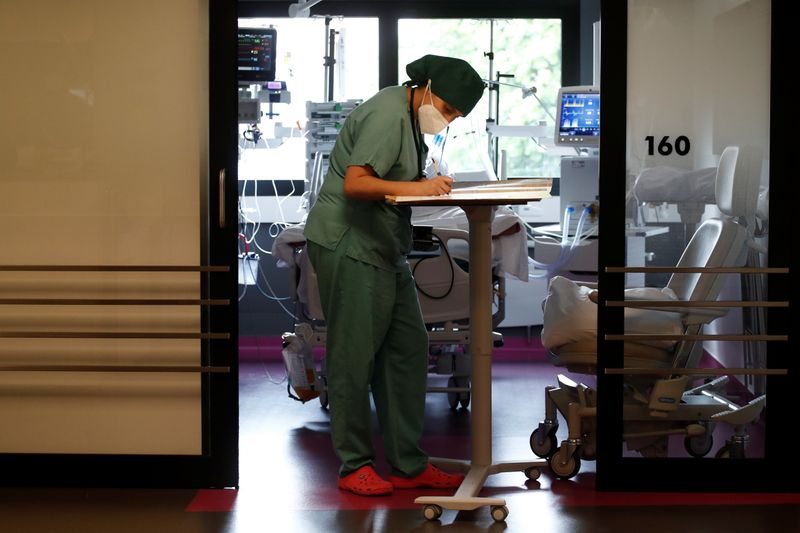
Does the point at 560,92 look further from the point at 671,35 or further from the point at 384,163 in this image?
the point at 384,163

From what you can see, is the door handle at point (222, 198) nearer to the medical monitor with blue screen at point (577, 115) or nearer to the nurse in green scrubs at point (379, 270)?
the nurse in green scrubs at point (379, 270)

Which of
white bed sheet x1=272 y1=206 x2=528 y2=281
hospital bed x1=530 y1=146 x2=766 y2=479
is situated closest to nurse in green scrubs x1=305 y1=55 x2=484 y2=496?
hospital bed x1=530 y1=146 x2=766 y2=479

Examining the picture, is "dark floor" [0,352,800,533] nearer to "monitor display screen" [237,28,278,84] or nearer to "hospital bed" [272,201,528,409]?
"hospital bed" [272,201,528,409]

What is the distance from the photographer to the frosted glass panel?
141 inches

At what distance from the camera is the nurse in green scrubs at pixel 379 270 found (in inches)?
132

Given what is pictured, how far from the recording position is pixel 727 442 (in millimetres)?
3664

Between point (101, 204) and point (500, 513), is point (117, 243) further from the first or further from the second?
point (500, 513)

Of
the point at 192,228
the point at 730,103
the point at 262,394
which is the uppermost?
the point at 730,103

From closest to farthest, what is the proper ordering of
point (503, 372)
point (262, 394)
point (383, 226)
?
point (383, 226)
point (262, 394)
point (503, 372)

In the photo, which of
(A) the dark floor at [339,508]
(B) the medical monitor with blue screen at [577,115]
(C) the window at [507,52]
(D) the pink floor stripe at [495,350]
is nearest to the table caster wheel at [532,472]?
(A) the dark floor at [339,508]

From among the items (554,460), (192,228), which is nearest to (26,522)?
(192,228)

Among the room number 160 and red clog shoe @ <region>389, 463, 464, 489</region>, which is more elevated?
the room number 160

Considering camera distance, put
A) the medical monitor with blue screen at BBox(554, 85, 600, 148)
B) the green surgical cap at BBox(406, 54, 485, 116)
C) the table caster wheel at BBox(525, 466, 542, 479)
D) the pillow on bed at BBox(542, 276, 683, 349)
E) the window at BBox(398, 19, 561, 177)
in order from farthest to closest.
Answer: the window at BBox(398, 19, 561, 177), the medical monitor with blue screen at BBox(554, 85, 600, 148), the table caster wheel at BBox(525, 466, 542, 479), the pillow on bed at BBox(542, 276, 683, 349), the green surgical cap at BBox(406, 54, 485, 116)

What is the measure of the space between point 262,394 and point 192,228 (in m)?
2.00
